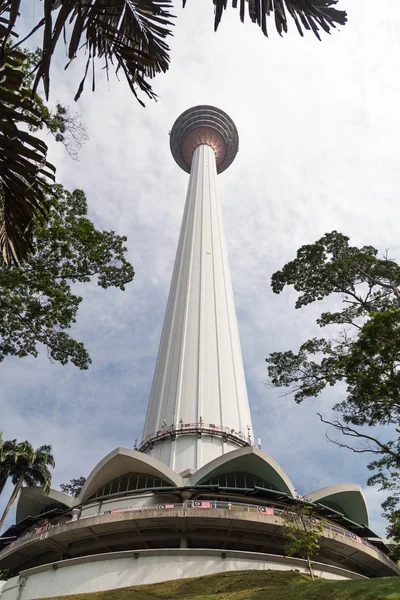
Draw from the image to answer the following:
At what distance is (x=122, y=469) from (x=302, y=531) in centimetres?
1554

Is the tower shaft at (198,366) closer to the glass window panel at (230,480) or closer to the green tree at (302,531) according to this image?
the glass window panel at (230,480)

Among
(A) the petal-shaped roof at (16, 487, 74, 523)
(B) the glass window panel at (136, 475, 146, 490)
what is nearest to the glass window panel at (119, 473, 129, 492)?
(B) the glass window panel at (136, 475, 146, 490)

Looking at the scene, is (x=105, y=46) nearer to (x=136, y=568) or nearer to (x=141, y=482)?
(x=136, y=568)

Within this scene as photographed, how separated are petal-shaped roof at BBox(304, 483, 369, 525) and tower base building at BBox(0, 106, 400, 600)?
76mm

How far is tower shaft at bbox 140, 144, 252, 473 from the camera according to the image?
121ft

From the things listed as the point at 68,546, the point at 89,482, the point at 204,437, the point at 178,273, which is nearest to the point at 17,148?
the point at 68,546

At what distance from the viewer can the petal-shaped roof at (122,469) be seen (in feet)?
101

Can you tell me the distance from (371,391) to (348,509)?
23.4 m

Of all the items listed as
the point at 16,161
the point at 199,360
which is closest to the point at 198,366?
the point at 199,360

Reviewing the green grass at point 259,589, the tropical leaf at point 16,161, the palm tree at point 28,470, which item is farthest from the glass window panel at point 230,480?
the tropical leaf at point 16,161

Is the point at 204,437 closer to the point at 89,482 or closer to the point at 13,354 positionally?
the point at 89,482

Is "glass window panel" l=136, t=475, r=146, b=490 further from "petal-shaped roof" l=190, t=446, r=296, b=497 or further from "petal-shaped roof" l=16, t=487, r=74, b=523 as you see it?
"petal-shaped roof" l=16, t=487, r=74, b=523

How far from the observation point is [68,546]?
27094 mm

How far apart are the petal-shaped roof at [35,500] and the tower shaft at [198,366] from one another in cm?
804
